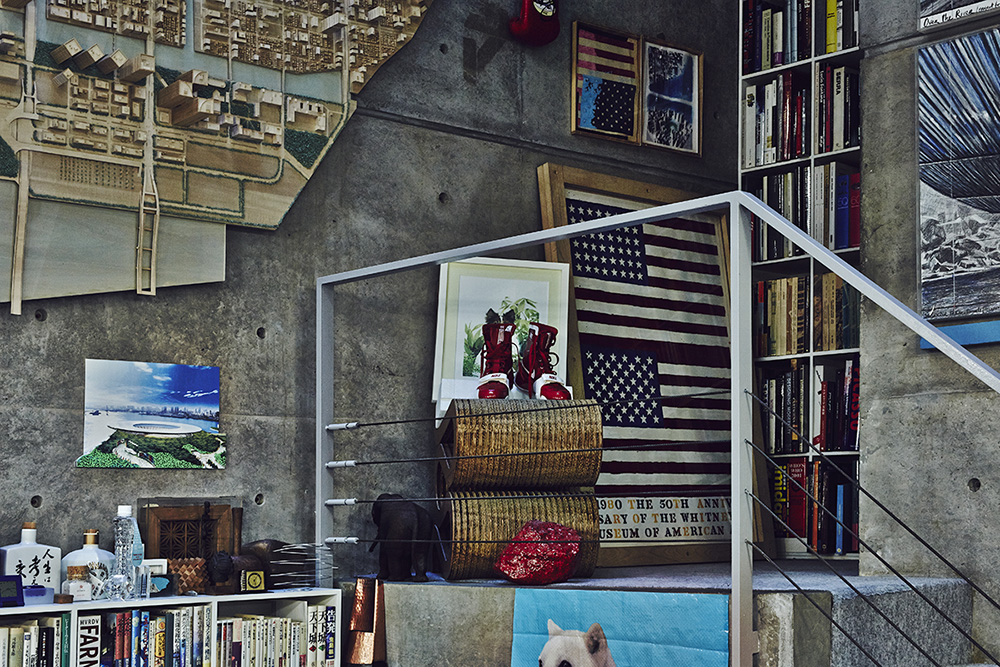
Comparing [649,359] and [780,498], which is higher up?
[649,359]

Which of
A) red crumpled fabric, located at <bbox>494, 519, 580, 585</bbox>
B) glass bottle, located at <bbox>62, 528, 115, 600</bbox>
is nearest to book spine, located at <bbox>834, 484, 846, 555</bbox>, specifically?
red crumpled fabric, located at <bbox>494, 519, 580, 585</bbox>

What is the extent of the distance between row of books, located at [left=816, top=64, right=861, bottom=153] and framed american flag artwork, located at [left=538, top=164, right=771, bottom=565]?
761mm

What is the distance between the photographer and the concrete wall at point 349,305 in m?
3.62

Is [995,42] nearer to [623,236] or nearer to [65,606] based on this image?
[623,236]

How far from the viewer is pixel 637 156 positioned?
5.07 meters

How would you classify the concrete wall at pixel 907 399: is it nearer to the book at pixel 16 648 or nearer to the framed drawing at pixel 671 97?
the framed drawing at pixel 671 97

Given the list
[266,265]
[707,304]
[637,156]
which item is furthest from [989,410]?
[266,265]

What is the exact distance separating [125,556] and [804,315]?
105 inches

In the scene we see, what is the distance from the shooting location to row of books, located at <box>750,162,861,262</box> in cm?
439

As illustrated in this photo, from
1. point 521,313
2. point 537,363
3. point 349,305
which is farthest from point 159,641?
point 521,313

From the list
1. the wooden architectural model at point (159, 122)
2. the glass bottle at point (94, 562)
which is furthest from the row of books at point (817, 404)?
the glass bottle at point (94, 562)

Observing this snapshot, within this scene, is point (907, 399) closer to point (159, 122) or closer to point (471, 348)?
point (471, 348)

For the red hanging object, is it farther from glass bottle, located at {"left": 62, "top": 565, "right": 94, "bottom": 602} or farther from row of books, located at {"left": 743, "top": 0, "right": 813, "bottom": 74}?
glass bottle, located at {"left": 62, "top": 565, "right": 94, "bottom": 602}

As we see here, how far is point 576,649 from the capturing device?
2.99 metres
